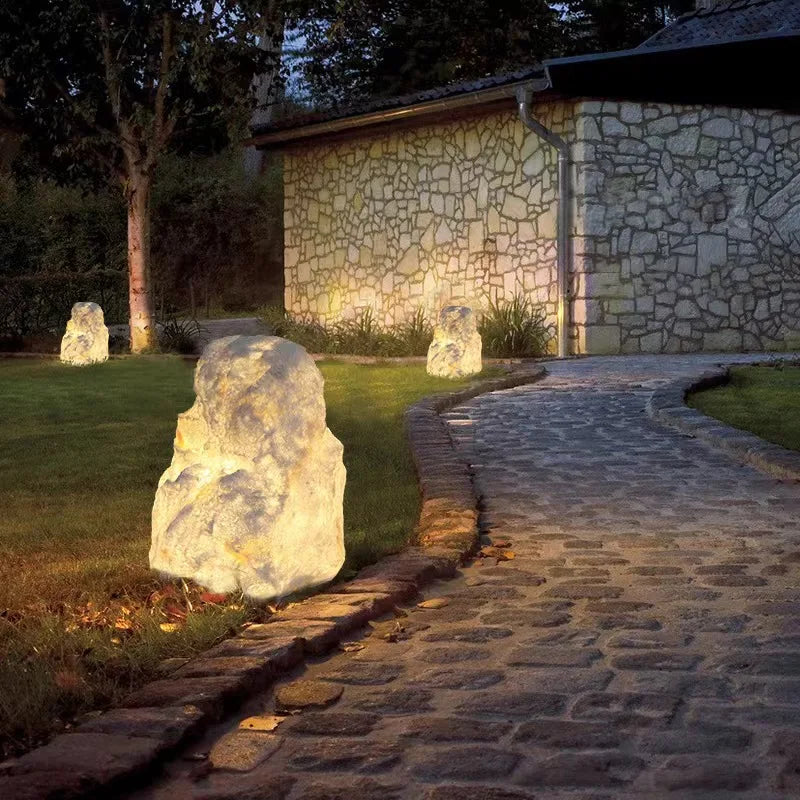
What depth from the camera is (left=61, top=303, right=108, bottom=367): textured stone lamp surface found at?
18328mm

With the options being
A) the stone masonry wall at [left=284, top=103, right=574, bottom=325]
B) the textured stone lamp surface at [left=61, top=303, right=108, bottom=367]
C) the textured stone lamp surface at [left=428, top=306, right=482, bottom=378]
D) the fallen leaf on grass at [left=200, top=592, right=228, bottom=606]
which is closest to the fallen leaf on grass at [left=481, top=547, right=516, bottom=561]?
the fallen leaf on grass at [left=200, top=592, right=228, bottom=606]

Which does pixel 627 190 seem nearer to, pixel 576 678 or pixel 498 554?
pixel 498 554

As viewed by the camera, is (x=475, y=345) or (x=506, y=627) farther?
(x=475, y=345)

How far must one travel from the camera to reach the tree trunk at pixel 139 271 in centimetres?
2055

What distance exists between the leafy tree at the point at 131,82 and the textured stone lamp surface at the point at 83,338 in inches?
76.6

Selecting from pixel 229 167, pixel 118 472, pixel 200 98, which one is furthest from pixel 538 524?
pixel 229 167

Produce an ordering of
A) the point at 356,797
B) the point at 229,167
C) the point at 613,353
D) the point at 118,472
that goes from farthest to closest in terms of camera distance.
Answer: the point at 229,167 → the point at 613,353 → the point at 118,472 → the point at 356,797

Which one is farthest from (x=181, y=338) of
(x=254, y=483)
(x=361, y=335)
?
(x=254, y=483)

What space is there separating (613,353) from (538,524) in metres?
11.5

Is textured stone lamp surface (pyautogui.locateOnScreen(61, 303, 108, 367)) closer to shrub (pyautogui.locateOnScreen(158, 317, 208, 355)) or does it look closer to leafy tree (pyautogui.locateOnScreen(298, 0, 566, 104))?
shrub (pyautogui.locateOnScreen(158, 317, 208, 355))

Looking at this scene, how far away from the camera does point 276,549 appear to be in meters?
4.84

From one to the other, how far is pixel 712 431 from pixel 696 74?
31.9 feet

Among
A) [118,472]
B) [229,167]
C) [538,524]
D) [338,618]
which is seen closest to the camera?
[338,618]

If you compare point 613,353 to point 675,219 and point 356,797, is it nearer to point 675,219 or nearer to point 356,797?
point 675,219
